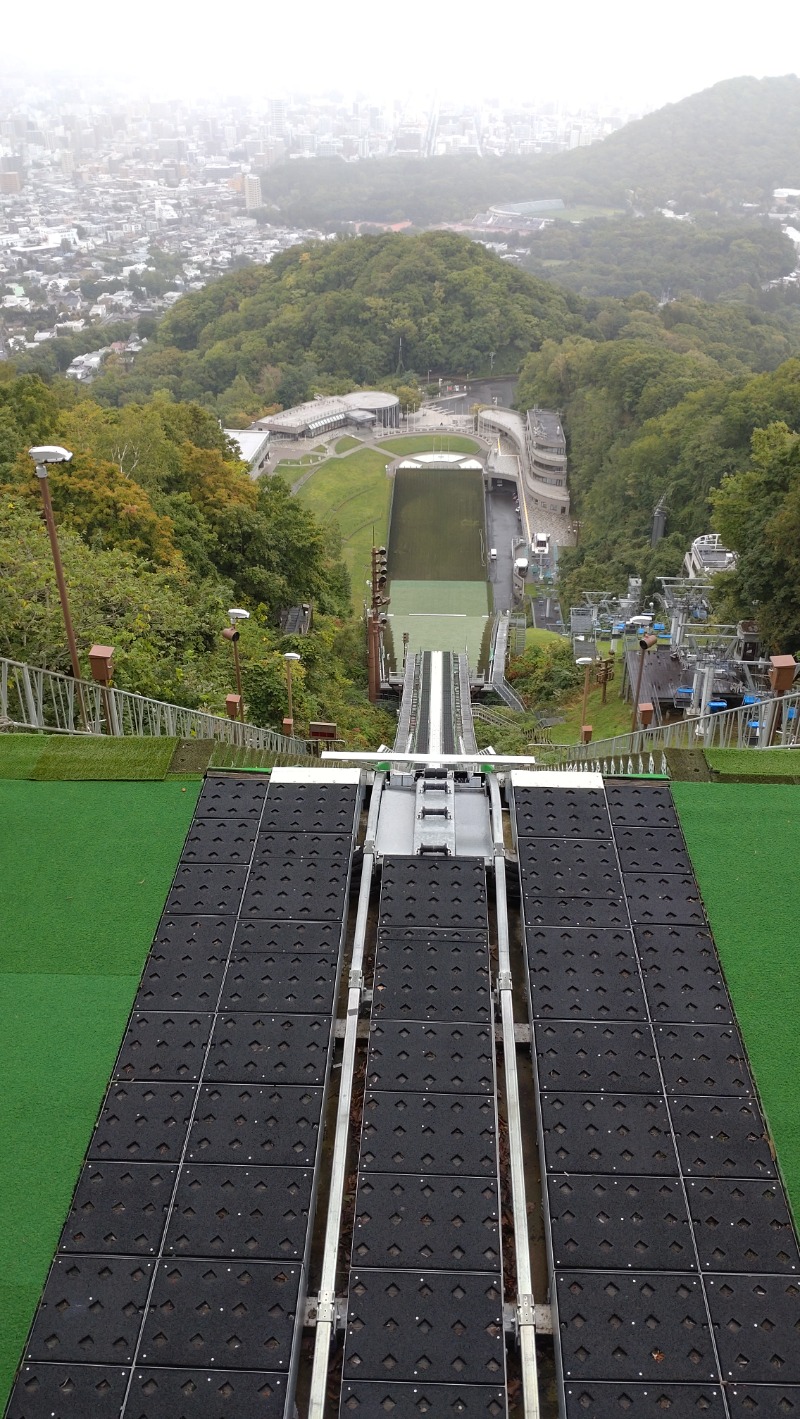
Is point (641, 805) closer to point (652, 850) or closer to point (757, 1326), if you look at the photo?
point (652, 850)

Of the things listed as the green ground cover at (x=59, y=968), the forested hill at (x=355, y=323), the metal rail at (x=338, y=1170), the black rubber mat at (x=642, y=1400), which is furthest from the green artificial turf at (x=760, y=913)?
the forested hill at (x=355, y=323)

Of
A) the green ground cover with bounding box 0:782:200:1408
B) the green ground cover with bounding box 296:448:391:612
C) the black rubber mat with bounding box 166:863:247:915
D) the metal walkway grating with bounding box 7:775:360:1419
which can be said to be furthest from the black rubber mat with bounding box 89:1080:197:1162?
the green ground cover with bounding box 296:448:391:612

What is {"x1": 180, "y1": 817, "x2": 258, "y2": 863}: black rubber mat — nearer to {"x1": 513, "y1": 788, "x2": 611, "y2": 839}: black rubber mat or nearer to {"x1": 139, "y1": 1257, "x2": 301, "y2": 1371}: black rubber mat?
{"x1": 513, "y1": 788, "x2": 611, "y2": 839}: black rubber mat

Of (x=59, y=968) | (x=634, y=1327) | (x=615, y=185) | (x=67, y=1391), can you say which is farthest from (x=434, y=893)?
(x=615, y=185)

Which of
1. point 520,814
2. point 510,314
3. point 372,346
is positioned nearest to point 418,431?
point 372,346

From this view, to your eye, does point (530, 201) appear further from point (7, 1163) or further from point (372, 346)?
point (7, 1163)

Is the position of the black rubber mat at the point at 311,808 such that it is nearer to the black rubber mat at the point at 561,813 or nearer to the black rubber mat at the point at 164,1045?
the black rubber mat at the point at 561,813
